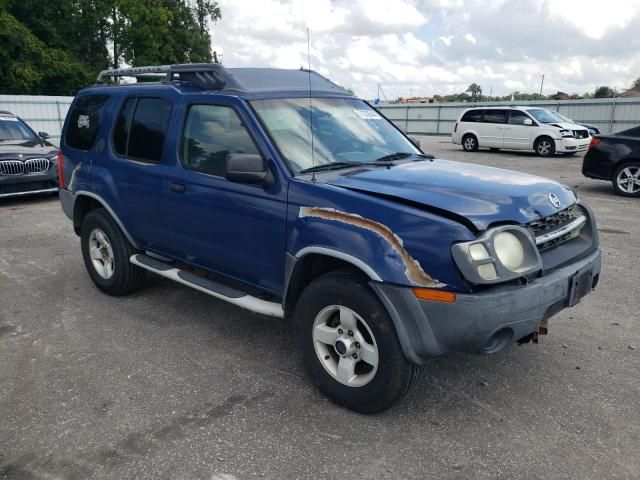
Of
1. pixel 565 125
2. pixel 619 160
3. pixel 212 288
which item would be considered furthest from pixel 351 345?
pixel 565 125

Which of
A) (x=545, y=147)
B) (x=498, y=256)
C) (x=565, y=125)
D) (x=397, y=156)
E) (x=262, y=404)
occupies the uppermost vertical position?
(x=565, y=125)

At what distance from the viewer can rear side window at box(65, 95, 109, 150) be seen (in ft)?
16.9

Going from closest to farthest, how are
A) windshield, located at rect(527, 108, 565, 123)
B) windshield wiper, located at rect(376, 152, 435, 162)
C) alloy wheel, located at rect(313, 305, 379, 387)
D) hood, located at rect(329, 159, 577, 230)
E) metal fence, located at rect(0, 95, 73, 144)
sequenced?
hood, located at rect(329, 159, 577, 230), alloy wheel, located at rect(313, 305, 379, 387), windshield wiper, located at rect(376, 152, 435, 162), windshield, located at rect(527, 108, 565, 123), metal fence, located at rect(0, 95, 73, 144)

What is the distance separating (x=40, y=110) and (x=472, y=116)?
59.6 ft

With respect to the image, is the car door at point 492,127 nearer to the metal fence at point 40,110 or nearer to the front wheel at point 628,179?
the front wheel at point 628,179

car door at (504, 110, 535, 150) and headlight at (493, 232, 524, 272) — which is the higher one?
car door at (504, 110, 535, 150)

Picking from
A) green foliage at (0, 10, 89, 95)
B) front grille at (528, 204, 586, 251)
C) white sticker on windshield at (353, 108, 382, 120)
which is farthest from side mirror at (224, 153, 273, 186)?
green foliage at (0, 10, 89, 95)

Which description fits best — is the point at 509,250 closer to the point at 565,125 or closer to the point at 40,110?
the point at 565,125

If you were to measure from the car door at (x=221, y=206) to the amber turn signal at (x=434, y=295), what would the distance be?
39.8 inches

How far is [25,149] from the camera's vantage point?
33.1 ft

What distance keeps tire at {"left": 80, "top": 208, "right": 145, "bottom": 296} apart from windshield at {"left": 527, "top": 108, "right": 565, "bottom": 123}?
16931mm

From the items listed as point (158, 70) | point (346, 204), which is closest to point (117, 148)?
point (158, 70)

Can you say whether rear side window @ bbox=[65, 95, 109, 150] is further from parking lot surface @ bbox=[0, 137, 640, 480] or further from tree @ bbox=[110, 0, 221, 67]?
tree @ bbox=[110, 0, 221, 67]

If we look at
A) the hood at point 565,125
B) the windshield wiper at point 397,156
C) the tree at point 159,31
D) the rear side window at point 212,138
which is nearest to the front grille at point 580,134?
the hood at point 565,125
